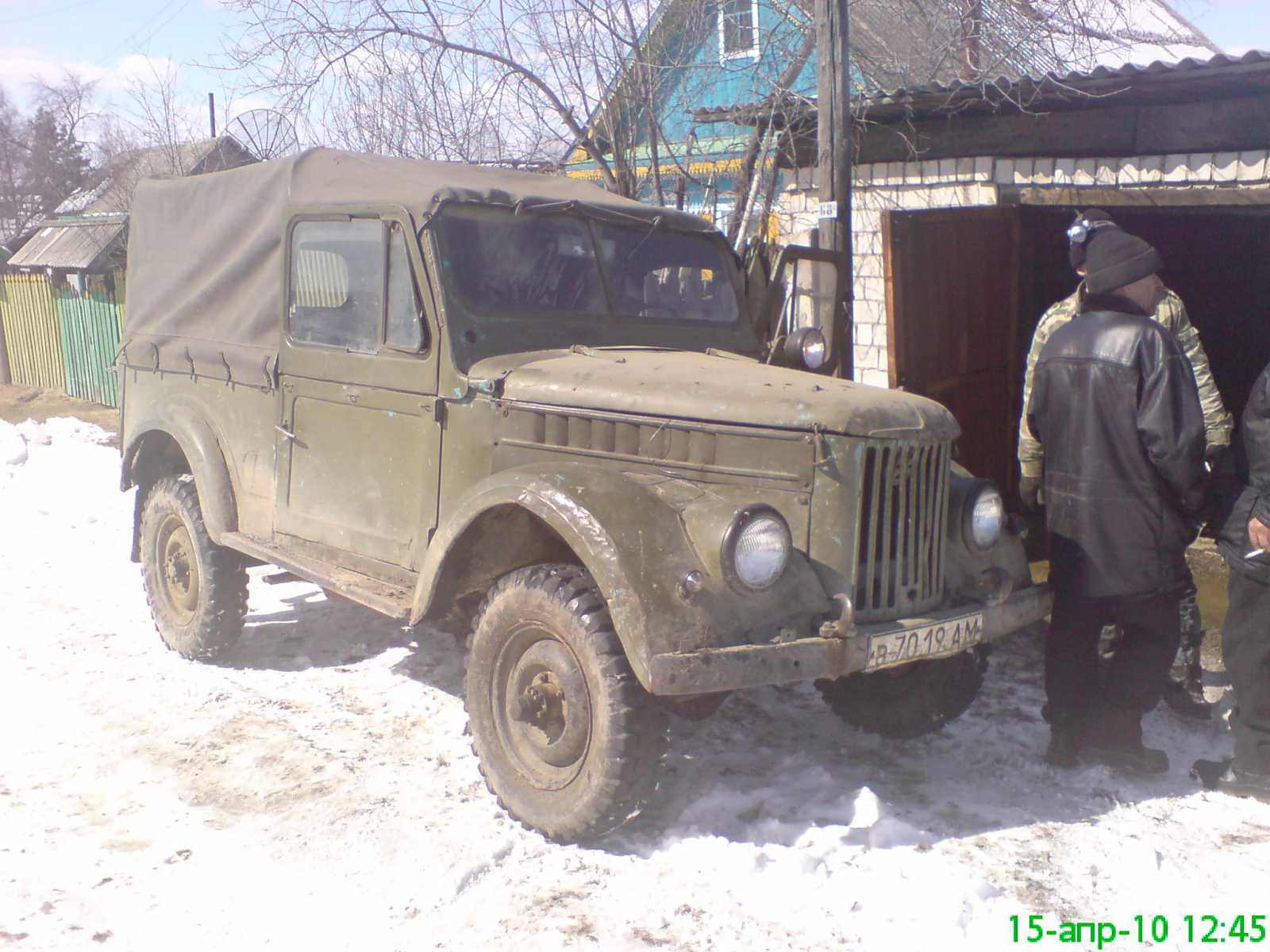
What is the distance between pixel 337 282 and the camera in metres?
4.44

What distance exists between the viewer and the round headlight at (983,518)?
3.72 m

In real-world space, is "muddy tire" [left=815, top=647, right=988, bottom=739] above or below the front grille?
below

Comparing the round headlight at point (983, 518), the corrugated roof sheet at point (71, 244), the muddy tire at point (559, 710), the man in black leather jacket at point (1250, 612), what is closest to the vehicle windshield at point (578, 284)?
the muddy tire at point (559, 710)

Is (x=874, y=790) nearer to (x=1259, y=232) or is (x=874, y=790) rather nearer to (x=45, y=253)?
(x=1259, y=232)

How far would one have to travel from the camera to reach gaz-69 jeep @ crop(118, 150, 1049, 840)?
128 inches

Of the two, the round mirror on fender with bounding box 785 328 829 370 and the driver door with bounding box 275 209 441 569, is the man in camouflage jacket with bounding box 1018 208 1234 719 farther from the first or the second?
the driver door with bounding box 275 209 441 569

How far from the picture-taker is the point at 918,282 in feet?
20.6

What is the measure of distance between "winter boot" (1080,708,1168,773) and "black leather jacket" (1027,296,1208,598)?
49 centimetres

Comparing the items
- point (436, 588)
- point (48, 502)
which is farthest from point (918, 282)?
point (48, 502)

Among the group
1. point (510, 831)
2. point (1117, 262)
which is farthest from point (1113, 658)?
point (510, 831)

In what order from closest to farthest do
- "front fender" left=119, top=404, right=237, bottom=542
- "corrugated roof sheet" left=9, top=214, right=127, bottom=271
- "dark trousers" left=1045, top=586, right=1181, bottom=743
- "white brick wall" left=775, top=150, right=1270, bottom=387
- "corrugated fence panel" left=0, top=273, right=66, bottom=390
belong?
1. "dark trousers" left=1045, top=586, right=1181, bottom=743
2. "front fender" left=119, top=404, right=237, bottom=542
3. "white brick wall" left=775, top=150, right=1270, bottom=387
4. "corrugated roof sheet" left=9, top=214, right=127, bottom=271
5. "corrugated fence panel" left=0, top=273, right=66, bottom=390

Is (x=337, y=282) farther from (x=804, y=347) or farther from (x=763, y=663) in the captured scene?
(x=763, y=663)

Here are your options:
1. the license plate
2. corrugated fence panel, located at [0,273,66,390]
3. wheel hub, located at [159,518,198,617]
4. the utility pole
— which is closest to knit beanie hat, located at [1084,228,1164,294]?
the license plate

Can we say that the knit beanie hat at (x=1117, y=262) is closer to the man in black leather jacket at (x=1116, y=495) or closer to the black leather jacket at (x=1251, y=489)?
the man in black leather jacket at (x=1116, y=495)
